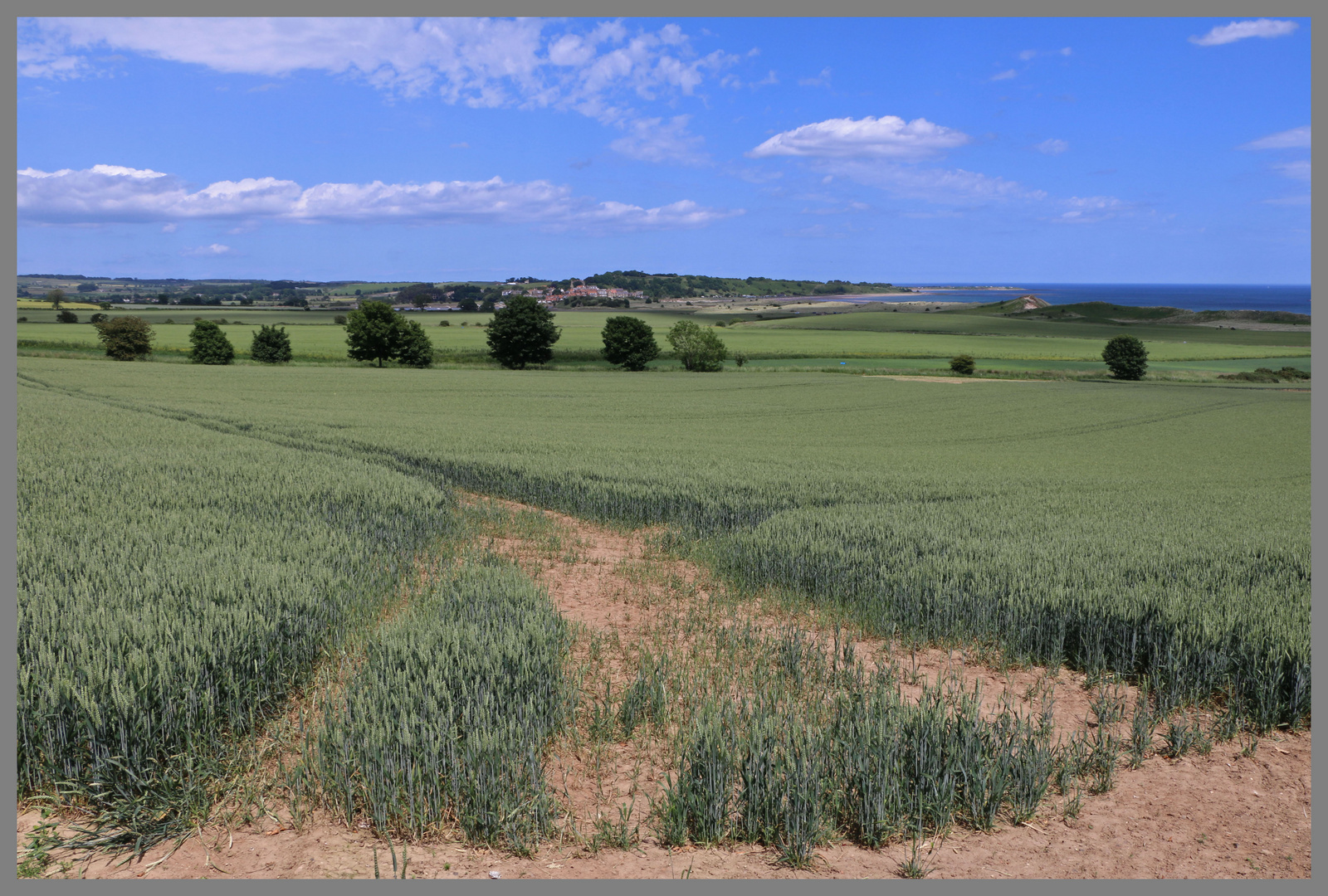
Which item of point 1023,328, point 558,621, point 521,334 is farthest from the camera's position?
point 1023,328

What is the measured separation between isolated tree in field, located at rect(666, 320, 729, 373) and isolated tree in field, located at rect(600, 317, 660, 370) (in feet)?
7.44

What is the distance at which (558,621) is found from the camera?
23.2 feet

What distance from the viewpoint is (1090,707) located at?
20.5 feet

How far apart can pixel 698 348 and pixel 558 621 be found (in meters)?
61.4

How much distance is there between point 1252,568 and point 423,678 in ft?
29.9

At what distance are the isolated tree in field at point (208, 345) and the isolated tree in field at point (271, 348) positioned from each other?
2498mm

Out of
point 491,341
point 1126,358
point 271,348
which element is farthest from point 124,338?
point 1126,358

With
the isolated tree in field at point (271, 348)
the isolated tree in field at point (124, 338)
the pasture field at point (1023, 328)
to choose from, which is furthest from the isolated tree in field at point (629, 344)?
the pasture field at point (1023, 328)

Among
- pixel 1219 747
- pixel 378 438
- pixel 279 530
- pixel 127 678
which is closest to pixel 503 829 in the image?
pixel 127 678

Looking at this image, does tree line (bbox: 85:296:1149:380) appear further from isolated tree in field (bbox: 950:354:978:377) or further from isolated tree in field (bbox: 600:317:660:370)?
isolated tree in field (bbox: 950:354:978:377)

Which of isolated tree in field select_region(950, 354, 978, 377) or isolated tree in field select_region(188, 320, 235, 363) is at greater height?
isolated tree in field select_region(188, 320, 235, 363)

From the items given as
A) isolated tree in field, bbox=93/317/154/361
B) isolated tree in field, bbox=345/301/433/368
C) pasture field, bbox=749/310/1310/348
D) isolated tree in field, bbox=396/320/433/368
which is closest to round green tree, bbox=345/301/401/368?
isolated tree in field, bbox=345/301/433/368

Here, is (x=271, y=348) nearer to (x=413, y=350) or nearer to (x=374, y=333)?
(x=374, y=333)

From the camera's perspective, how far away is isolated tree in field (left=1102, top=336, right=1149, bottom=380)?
57.9m
